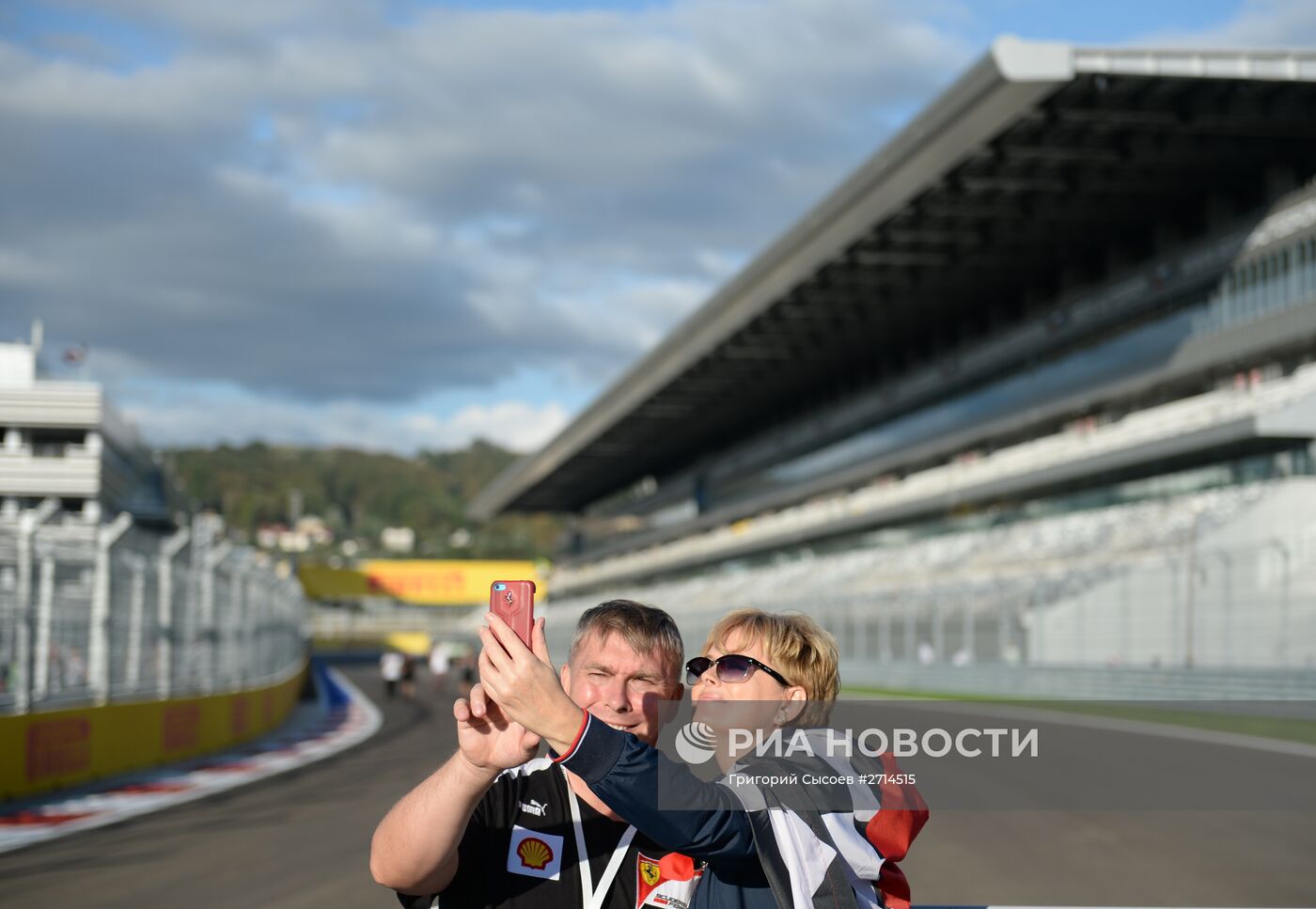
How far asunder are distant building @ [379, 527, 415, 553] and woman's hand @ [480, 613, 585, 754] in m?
185

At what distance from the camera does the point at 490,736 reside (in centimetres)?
198

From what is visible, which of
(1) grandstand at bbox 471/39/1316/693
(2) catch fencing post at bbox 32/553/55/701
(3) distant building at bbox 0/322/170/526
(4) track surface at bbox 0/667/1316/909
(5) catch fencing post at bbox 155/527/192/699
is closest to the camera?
(4) track surface at bbox 0/667/1316/909

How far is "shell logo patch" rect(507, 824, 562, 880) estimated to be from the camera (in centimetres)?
246

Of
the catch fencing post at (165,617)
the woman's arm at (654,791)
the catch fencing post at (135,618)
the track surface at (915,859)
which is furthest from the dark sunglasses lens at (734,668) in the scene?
the catch fencing post at (165,617)

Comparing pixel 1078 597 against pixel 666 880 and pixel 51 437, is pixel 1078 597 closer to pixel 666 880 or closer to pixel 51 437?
pixel 666 880

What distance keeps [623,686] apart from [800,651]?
387mm

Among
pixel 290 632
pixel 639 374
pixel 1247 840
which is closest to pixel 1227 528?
pixel 1247 840

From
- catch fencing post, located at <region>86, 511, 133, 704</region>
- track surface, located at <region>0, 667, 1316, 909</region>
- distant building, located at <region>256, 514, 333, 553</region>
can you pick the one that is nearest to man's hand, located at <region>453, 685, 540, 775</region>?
track surface, located at <region>0, 667, 1316, 909</region>

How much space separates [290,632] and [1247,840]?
91.5ft

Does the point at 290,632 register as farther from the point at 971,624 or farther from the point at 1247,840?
the point at 1247,840

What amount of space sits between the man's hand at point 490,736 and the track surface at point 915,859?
4.94 meters

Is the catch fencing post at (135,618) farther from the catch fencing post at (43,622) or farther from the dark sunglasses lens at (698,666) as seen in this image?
the dark sunglasses lens at (698,666)

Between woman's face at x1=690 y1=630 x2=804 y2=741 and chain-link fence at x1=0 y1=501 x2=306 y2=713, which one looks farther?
chain-link fence at x1=0 y1=501 x2=306 y2=713

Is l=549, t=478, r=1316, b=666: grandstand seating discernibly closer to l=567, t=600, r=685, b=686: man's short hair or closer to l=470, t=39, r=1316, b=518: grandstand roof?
l=470, t=39, r=1316, b=518: grandstand roof
